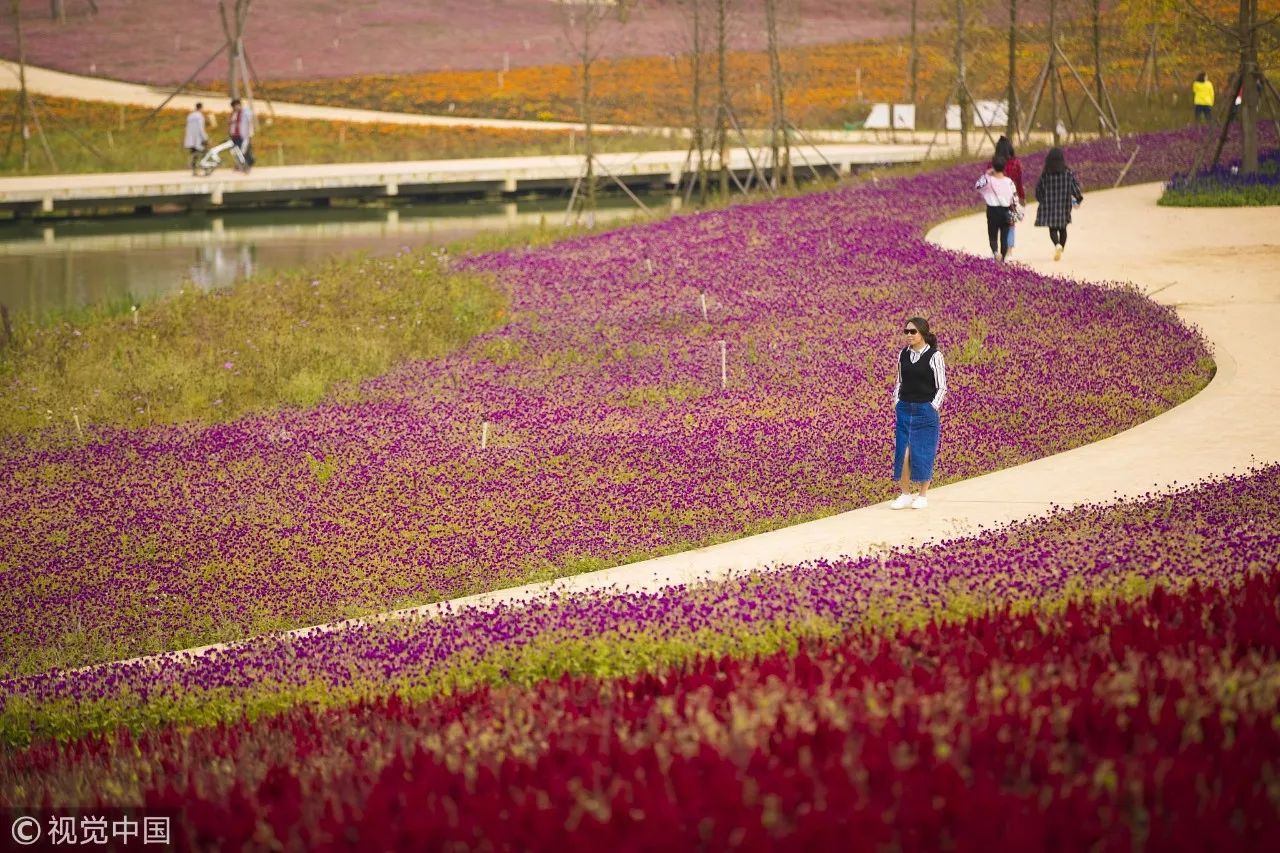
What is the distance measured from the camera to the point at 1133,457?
1221 centimetres

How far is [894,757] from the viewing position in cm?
406

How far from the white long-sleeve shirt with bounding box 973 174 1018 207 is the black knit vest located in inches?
409

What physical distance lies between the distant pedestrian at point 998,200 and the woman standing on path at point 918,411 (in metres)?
10.3

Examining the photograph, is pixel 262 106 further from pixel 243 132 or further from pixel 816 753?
pixel 816 753

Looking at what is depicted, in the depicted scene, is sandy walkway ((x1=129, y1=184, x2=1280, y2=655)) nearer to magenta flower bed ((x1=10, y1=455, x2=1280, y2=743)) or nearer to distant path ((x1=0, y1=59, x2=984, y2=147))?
magenta flower bed ((x1=10, y1=455, x2=1280, y2=743))

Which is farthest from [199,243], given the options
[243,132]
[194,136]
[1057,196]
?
[1057,196]

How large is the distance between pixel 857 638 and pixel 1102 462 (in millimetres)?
6550

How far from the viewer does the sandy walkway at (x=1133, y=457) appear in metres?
10.2

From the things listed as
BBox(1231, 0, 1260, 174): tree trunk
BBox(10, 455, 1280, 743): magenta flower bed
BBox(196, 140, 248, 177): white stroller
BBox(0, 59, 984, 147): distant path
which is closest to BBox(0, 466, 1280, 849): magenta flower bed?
BBox(10, 455, 1280, 743): magenta flower bed

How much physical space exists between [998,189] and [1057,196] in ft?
3.69

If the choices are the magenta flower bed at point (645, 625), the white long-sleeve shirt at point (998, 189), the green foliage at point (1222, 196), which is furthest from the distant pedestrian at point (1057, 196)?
the magenta flower bed at point (645, 625)

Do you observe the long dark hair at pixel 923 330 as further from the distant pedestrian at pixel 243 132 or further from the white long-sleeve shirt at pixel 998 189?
the distant pedestrian at pixel 243 132

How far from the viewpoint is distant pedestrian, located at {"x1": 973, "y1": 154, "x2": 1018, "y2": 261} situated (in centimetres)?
2127

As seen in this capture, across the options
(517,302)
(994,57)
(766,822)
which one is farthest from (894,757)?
(994,57)
